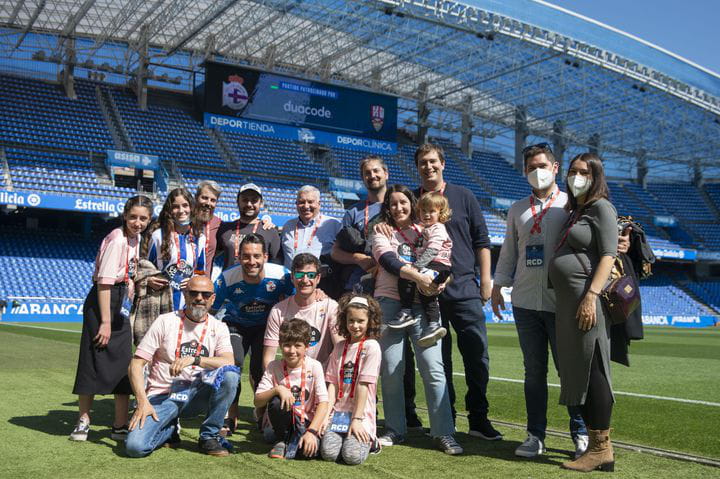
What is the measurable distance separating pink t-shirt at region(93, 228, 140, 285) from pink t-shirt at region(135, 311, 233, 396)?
0.49 metres

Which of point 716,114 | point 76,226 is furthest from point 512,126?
point 76,226

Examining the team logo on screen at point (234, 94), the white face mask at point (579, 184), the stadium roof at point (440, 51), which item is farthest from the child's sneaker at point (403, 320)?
the team logo on screen at point (234, 94)

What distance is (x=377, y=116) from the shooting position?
31.3m

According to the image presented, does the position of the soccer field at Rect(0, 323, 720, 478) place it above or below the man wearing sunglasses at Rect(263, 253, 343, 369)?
below

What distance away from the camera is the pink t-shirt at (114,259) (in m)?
4.55

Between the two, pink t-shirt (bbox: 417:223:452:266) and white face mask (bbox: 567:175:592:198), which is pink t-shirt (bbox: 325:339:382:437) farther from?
white face mask (bbox: 567:175:592:198)

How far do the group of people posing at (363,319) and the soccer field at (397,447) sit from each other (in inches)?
5.7

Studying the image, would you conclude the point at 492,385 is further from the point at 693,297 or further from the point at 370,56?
the point at 693,297

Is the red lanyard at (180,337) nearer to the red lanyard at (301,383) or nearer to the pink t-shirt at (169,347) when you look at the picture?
the pink t-shirt at (169,347)

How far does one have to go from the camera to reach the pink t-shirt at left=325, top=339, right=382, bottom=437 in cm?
426

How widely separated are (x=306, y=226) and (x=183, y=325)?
142 cm

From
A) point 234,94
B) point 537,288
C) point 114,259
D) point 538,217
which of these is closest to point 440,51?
point 234,94

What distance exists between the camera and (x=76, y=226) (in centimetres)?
2688

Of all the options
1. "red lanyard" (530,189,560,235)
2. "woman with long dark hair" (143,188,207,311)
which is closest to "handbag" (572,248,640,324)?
"red lanyard" (530,189,560,235)
